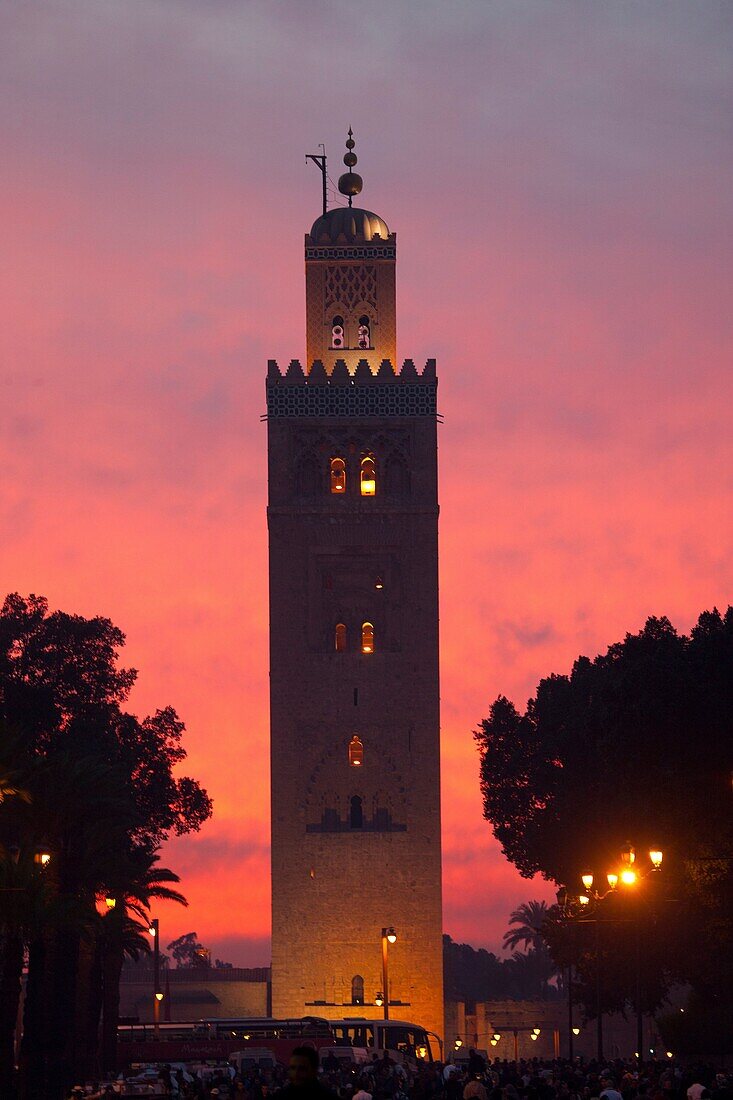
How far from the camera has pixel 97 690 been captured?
63781 mm

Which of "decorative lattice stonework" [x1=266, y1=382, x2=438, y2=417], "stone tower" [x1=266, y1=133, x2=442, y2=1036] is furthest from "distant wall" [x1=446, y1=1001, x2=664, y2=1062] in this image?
"decorative lattice stonework" [x1=266, y1=382, x2=438, y2=417]

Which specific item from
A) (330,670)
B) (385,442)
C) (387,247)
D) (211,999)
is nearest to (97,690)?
(330,670)

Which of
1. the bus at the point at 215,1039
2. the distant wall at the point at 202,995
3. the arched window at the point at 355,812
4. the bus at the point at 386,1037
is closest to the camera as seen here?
the bus at the point at 215,1039

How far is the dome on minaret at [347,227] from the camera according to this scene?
7731cm

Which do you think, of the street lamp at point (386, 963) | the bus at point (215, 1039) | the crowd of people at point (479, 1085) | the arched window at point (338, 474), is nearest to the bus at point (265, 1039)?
the bus at point (215, 1039)

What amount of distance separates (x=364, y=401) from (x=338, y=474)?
2.83 meters

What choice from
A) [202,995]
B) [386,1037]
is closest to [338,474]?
[386,1037]

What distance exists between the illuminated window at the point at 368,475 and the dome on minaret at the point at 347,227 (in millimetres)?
8402

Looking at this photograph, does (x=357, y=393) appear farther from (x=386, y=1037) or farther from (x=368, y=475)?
(x=386, y=1037)

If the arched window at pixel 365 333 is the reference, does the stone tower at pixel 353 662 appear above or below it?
below

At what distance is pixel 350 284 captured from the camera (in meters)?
77.2

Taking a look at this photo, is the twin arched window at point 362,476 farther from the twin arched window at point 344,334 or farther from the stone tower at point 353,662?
the twin arched window at point 344,334

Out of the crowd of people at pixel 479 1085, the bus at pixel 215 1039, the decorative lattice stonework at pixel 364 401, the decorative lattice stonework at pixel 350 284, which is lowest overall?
the crowd of people at pixel 479 1085

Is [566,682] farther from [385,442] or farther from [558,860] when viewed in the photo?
[385,442]
